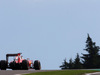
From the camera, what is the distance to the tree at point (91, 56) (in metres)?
68.9

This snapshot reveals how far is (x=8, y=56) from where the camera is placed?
28766 millimetres

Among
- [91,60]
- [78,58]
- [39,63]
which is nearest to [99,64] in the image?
[91,60]

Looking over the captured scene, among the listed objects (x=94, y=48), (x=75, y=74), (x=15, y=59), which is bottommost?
(x=75, y=74)

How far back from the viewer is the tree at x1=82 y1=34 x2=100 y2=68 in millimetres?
68938

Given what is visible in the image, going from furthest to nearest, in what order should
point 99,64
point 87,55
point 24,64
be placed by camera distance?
1. point 87,55
2. point 99,64
3. point 24,64

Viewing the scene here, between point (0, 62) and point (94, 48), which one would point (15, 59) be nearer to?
point (0, 62)

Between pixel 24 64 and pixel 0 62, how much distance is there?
3.03 m

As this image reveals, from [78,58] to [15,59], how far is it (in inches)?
1984

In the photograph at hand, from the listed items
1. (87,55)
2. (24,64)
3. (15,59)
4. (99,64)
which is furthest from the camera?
(87,55)

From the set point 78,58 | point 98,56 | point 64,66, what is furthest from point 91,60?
point 64,66

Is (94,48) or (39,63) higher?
(94,48)

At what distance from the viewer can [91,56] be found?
235 feet

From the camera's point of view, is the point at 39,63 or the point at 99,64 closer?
the point at 39,63

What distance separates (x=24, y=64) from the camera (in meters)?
26.0
